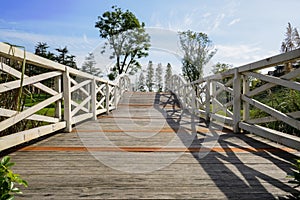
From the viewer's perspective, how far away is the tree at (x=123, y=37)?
17.6 m

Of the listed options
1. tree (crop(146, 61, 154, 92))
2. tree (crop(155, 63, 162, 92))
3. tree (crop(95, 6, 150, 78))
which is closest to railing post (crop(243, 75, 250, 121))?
tree (crop(95, 6, 150, 78))

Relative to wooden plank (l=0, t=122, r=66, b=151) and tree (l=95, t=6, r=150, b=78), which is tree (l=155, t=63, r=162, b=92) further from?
wooden plank (l=0, t=122, r=66, b=151)

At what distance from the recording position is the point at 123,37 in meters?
18.0

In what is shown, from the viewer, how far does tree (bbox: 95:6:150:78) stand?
57.7ft

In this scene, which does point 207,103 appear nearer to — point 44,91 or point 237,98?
point 237,98

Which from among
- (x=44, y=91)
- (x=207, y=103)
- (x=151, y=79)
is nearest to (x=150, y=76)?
(x=151, y=79)

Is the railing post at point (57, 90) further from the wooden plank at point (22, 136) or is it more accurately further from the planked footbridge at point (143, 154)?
the wooden plank at point (22, 136)

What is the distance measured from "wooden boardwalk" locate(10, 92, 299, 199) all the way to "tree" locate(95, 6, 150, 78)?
1576 centimetres

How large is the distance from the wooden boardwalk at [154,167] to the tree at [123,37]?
1576 centimetres

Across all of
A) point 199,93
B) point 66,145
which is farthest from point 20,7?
point 199,93

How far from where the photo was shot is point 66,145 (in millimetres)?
2223

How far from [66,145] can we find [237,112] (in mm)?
2064

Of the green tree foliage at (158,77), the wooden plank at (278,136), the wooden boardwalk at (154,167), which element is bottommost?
the wooden boardwalk at (154,167)

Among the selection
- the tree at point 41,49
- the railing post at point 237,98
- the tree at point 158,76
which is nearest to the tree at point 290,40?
the railing post at point 237,98
